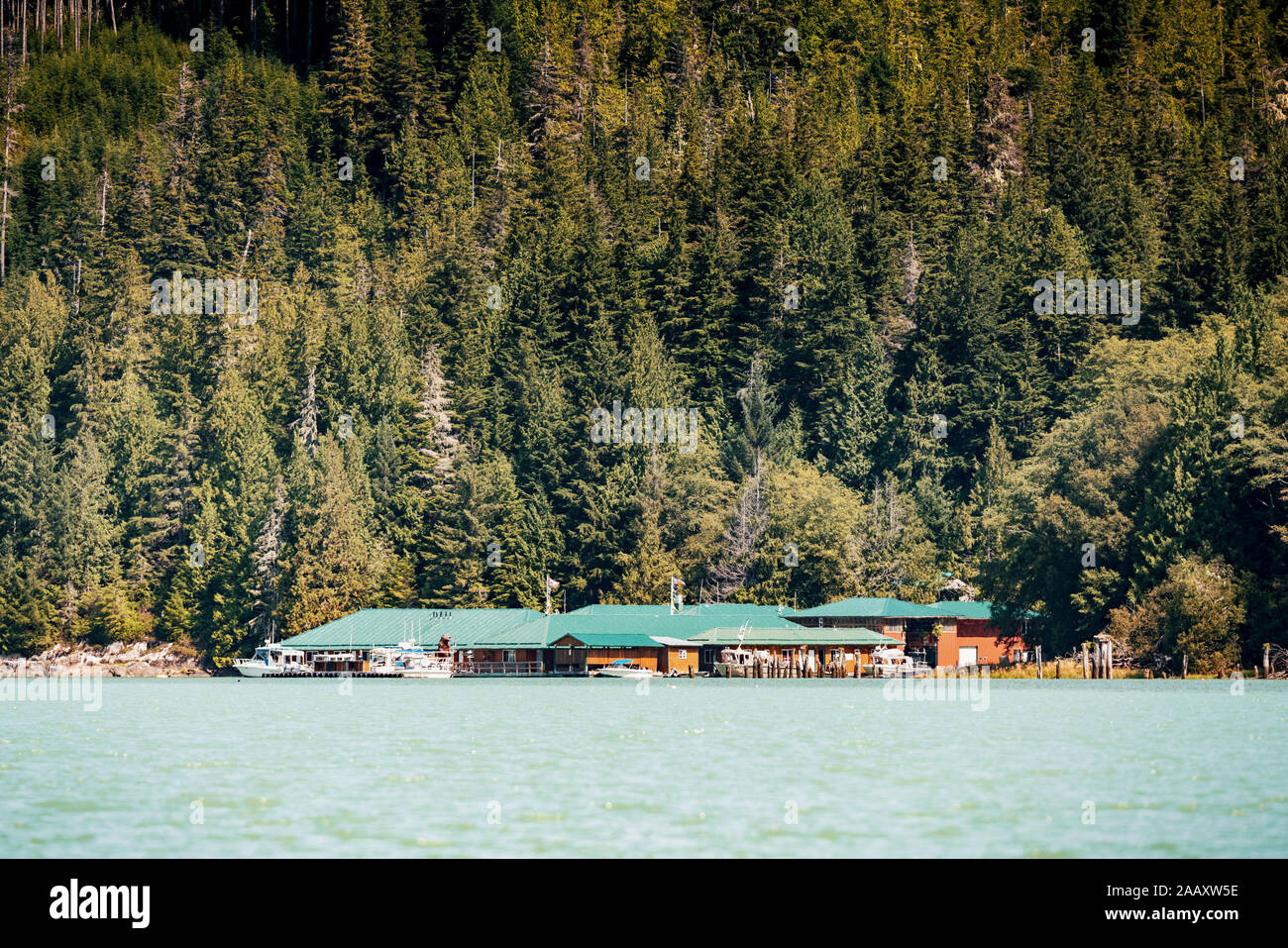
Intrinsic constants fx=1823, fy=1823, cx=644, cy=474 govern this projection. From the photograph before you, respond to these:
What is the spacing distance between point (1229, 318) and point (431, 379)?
188 ft

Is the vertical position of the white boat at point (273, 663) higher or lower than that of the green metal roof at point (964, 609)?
lower

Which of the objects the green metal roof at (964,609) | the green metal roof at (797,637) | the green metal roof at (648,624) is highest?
the green metal roof at (964,609)

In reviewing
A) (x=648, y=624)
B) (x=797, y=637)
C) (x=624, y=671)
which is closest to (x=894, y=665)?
(x=797, y=637)

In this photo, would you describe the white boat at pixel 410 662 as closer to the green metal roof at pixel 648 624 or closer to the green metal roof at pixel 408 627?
the green metal roof at pixel 408 627

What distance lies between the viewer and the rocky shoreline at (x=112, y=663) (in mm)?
121250

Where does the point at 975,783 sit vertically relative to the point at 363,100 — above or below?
below

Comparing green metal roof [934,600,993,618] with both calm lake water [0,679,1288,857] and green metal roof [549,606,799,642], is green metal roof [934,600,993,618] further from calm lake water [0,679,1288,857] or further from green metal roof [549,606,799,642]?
calm lake water [0,679,1288,857]

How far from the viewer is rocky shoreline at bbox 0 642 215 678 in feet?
398

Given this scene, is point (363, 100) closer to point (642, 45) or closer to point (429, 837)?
point (642, 45)

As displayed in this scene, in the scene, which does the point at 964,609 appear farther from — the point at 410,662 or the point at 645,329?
the point at 410,662

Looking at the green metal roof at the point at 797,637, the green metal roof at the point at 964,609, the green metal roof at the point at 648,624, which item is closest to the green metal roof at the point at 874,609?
the green metal roof at the point at 964,609

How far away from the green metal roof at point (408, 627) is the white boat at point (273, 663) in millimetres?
1265

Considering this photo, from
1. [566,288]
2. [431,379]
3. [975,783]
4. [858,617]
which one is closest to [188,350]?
[431,379]
